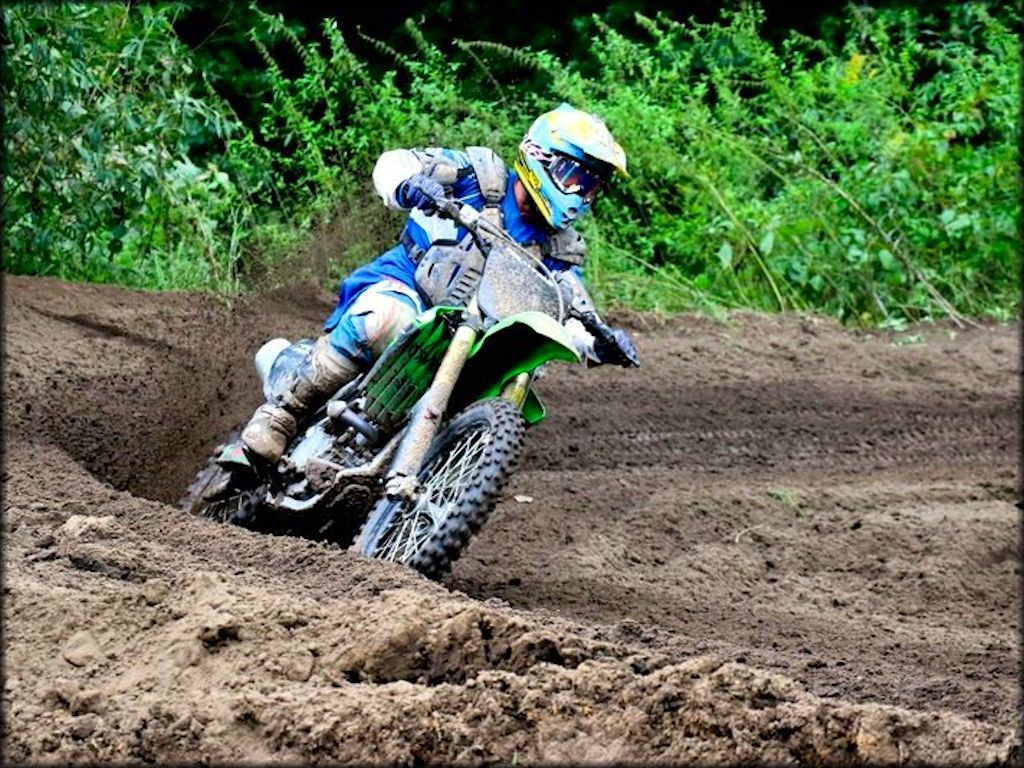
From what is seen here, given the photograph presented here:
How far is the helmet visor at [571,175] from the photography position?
722cm

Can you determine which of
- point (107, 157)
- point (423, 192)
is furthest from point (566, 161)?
point (107, 157)

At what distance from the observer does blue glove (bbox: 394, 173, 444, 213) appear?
6.93 metres

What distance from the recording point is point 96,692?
4.42m

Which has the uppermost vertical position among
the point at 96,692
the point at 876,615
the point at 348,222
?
the point at 96,692

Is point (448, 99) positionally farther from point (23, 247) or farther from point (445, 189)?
point (445, 189)

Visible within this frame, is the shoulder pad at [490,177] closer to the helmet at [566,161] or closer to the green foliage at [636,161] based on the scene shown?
the helmet at [566,161]

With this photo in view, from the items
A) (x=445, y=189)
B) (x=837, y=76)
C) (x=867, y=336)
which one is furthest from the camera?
(x=837, y=76)

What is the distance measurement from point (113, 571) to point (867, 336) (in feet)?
25.8

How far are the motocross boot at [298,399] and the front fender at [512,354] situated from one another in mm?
518

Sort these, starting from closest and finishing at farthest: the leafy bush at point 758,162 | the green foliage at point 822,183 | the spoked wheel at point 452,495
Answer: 1. the spoked wheel at point 452,495
2. the leafy bush at point 758,162
3. the green foliage at point 822,183

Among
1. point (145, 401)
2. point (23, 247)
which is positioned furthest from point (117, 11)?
point (145, 401)

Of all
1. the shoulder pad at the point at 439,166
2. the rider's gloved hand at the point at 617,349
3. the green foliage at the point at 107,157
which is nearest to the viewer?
the rider's gloved hand at the point at 617,349

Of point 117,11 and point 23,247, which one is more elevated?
point 117,11

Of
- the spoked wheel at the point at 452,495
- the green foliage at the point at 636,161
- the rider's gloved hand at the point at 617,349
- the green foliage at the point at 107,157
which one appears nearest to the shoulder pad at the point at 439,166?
the rider's gloved hand at the point at 617,349
